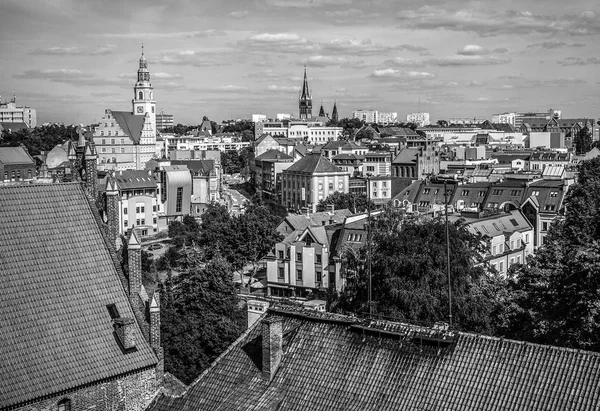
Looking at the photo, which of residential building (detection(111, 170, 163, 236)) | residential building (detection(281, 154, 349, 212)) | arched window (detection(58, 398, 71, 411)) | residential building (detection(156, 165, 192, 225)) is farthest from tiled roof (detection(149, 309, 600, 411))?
residential building (detection(281, 154, 349, 212))

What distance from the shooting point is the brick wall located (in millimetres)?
21044

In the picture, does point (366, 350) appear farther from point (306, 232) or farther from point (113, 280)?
point (306, 232)

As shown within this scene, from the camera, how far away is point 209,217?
8575 cm

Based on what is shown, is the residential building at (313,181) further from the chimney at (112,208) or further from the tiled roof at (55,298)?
the tiled roof at (55,298)

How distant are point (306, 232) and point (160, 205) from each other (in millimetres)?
47436

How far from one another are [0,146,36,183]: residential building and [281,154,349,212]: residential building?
37.4 m

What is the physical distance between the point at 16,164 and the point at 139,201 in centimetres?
1948

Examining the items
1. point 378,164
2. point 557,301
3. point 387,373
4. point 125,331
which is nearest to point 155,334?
point 125,331

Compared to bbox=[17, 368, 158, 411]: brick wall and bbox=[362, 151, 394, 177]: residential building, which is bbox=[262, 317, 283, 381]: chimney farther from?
bbox=[362, 151, 394, 177]: residential building

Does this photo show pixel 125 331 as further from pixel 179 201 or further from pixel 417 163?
pixel 417 163

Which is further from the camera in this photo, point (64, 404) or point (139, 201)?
point (139, 201)

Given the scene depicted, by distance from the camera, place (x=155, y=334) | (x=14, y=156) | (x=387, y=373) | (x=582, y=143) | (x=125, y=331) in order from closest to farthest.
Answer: (x=387, y=373)
(x=125, y=331)
(x=155, y=334)
(x=14, y=156)
(x=582, y=143)

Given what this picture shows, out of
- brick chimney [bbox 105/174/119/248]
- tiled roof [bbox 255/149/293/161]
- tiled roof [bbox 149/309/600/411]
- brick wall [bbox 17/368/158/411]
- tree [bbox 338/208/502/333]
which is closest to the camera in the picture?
tiled roof [bbox 149/309/600/411]

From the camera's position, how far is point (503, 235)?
57719 mm
